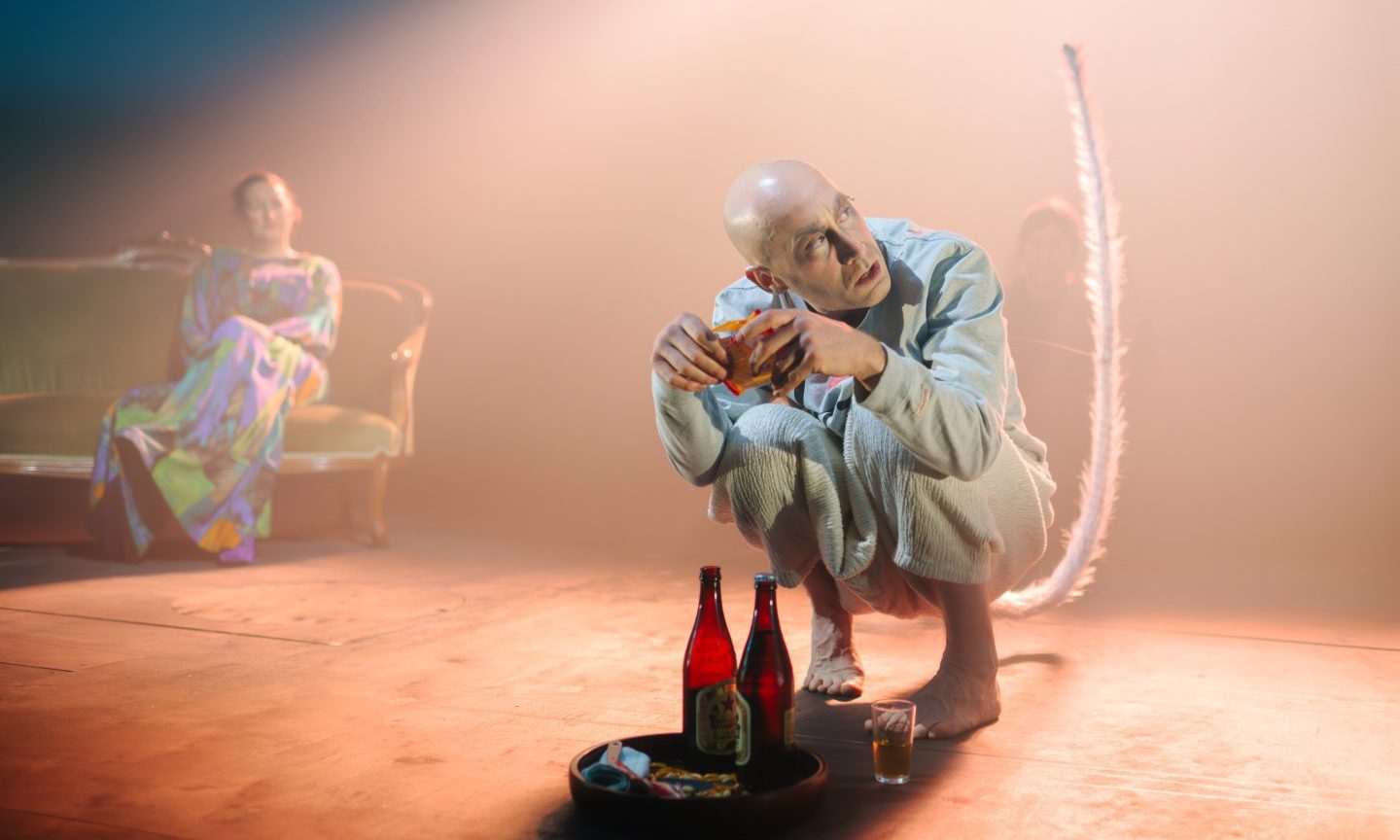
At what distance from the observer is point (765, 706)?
1269mm

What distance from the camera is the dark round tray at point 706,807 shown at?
3.70 feet

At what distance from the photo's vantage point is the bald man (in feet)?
4.64

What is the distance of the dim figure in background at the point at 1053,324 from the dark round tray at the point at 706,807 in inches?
101

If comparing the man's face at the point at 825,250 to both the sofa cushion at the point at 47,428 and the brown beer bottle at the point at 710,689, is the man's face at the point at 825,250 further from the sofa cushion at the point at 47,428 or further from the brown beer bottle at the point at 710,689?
the sofa cushion at the point at 47,428

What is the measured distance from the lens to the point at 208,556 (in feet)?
11.7

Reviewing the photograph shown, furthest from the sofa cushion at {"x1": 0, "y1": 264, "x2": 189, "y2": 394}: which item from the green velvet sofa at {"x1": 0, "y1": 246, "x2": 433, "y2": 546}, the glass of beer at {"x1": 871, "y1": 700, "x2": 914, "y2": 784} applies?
the glass of beer at {"x1": 871, "y1": 700, "x2": 914, "y2": 784}

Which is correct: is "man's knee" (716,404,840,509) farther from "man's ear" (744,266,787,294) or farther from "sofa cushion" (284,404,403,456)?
"sofa cushion" (284,404,403,456)

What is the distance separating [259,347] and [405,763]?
2.51m

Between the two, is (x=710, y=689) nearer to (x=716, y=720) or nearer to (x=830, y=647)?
(x=716, y=720)

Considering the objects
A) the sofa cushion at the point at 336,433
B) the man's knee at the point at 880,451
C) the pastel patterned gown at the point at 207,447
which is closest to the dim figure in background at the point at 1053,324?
the sofa cushion at the point at 336,433

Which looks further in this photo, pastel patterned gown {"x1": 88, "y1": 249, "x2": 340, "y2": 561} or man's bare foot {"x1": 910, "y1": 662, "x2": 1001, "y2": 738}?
pastel patterned gown {"x1": 88, "y1": 249, "x2": 340, "y2": 561}

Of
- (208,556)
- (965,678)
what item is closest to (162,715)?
(965,678)

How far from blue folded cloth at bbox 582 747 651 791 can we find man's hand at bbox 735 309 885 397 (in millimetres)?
449

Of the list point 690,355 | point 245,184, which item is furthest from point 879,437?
point 245,184
